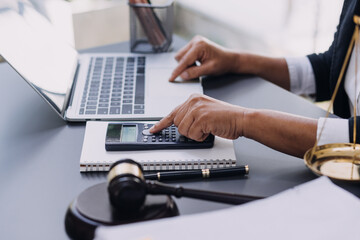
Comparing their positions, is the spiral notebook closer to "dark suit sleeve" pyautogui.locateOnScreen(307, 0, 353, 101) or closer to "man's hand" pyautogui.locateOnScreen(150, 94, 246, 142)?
"man's hand" pyautogui.locateOnScreen(150, 94, 246, 142)

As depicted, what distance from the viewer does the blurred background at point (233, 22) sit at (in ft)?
6.26

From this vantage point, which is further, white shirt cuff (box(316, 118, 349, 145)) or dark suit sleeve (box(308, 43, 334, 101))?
dark suit sleeve (box(308, 43, 334, 101))

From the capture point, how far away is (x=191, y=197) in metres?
0.77

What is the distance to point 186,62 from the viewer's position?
4.34ft

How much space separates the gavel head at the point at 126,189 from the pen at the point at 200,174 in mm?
151

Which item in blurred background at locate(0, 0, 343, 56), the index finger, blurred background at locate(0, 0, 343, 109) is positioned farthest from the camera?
blurred background at locate(0, 0, 343, 56)

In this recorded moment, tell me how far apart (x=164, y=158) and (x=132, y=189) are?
23 centimetres

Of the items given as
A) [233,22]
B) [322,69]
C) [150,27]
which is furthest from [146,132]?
[233,22]

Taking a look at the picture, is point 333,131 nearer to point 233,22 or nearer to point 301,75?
point 301,75

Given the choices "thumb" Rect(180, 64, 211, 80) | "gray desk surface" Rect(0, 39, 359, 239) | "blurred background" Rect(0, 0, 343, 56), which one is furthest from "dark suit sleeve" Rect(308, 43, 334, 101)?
"blurred background" Rect(0, 0, 343, 56)

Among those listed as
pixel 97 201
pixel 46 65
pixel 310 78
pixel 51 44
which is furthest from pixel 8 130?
pixel 310 78

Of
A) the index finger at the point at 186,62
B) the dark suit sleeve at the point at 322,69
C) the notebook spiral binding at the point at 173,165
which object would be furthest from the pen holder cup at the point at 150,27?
the notebook spiral binding at the point at 173,165

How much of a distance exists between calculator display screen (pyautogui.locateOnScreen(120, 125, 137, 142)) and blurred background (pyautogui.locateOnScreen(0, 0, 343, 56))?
0.50 m

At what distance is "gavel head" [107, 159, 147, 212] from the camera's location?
2.33 feet
